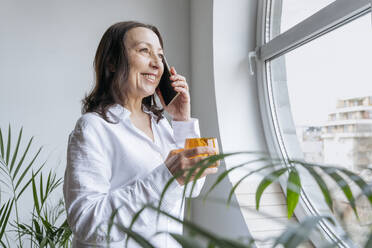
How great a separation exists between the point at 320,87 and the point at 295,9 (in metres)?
0.47

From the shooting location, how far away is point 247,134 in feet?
7.27

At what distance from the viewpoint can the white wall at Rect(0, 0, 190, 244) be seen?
2.34 metres

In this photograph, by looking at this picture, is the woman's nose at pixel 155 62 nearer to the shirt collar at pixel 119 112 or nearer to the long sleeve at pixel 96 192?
the shirt collar at pixel 119 112

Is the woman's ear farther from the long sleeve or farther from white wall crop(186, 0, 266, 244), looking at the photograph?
white wall crop(186, 0, 266, 244)

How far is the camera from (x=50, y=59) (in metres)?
2.41

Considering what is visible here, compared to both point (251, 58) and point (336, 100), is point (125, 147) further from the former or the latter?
point (251, 58)

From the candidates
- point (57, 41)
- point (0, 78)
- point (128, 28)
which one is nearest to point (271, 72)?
point (128, 28)

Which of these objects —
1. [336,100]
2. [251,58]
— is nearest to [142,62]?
[336,100]

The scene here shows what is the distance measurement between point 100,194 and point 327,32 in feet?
3.69

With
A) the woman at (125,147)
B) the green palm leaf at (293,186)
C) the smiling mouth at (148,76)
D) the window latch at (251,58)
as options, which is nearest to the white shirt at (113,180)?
the woman at (125,147)

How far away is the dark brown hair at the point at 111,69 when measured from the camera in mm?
1305

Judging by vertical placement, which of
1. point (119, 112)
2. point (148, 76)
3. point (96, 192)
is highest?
point (148, 76)

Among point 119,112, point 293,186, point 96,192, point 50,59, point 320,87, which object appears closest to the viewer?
point 293,186

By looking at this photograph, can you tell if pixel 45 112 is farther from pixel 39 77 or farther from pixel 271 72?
pixel 271 72
